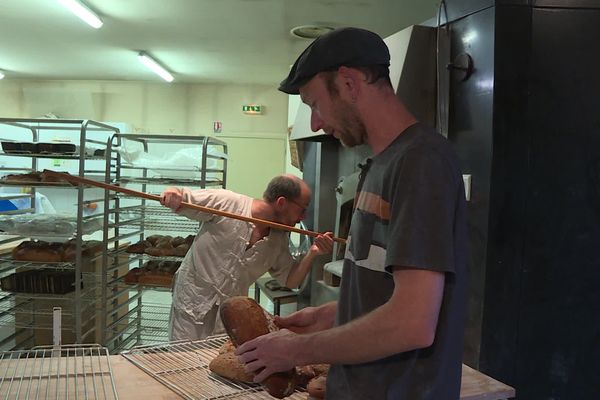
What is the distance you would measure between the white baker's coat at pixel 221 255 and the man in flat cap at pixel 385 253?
153cm

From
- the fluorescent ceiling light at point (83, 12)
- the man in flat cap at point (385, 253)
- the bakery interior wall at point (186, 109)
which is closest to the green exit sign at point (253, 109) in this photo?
the bakery interior wall at point (186, 109)

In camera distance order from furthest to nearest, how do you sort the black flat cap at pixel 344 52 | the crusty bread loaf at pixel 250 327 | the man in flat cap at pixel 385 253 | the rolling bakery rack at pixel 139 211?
the rolling bakery rack at pixel 139 211 < the crusty bread loaf at pixel 250 327 < the black flat cap at pixel 344 52 < the man in flat cap at pixel 385 253

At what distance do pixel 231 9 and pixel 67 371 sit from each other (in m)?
2.94

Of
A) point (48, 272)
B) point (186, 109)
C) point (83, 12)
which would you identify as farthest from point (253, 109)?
point (48, 272)

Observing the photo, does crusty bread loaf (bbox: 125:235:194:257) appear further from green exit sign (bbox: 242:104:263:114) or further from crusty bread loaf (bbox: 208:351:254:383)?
green exit sign (bbox: 242:104:263:114)

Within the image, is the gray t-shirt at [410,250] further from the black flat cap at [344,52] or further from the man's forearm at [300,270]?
the man's forearm at [300,270]

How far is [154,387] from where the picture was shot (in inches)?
43.5

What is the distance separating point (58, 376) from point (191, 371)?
0.31 m

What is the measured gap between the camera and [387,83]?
2.88 ft

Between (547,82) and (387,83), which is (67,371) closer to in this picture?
(387,83)

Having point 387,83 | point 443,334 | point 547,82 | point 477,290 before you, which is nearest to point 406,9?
point 547,82

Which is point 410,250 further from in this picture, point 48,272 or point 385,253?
point 48,272

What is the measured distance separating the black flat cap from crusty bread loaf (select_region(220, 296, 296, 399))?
21.8 inches

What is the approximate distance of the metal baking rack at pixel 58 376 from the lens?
3.45 feet
